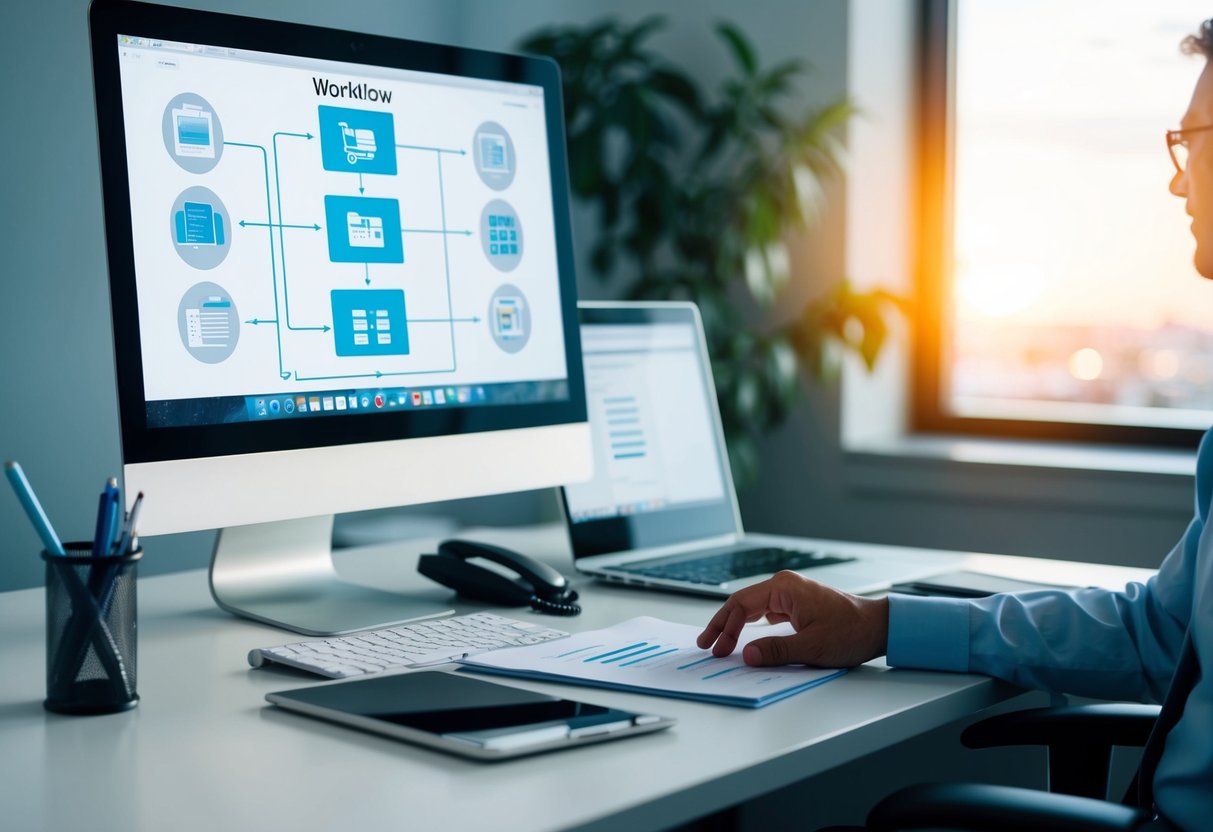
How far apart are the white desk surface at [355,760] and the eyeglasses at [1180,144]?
0.50 m

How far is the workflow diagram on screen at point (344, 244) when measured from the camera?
1091mm

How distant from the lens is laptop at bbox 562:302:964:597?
56.4 inches

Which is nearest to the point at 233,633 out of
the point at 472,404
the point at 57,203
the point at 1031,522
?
the point at 472,404

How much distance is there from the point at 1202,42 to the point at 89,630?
101cm

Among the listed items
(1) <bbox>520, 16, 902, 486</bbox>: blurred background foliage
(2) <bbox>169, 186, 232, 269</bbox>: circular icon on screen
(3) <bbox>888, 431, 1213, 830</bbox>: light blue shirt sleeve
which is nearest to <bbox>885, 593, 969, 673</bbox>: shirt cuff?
(3) <bbox>888, 431, 1213, 830</bbox>: light blue shirt sleeve

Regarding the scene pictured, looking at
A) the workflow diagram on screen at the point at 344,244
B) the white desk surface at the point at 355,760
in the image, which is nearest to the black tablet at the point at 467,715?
the white desk surface at the point at 355,760

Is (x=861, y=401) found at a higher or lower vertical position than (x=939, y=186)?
lower

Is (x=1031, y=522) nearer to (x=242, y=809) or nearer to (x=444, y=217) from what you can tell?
(x=444, y=217)

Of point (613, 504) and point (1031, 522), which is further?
point (1031, 522)

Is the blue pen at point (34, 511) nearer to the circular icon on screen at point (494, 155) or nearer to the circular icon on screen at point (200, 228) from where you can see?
the circular icon on screen at point (200, 228)

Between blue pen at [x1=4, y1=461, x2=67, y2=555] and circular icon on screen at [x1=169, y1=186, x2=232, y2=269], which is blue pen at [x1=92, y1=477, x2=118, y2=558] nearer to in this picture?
blue pen at [x1=4, y1=461, x2=67, y2=555]

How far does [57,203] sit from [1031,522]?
2.10 m

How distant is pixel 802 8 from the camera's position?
3.14 metres

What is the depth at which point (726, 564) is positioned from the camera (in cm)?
143
